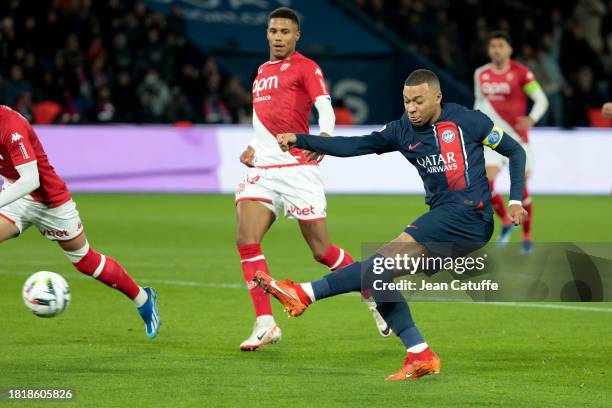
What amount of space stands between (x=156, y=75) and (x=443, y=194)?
17.1 metres

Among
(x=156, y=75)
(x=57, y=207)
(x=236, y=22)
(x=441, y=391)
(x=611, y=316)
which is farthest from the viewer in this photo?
(x=236, y=22)

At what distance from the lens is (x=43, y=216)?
8664mm

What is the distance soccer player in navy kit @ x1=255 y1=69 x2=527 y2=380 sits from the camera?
737cm

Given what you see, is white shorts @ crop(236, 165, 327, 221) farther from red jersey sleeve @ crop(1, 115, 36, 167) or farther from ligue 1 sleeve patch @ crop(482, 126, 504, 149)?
ligue 1 sleeve patch @ crop(482, 126, 504, 149)

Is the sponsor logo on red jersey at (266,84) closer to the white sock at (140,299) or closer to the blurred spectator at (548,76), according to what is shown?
the white sock at (140,299)

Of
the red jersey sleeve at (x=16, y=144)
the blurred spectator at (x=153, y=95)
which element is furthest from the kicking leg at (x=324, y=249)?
the blurred spectator at (x=153, y=95)

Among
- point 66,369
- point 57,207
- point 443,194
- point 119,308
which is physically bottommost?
point 119,308

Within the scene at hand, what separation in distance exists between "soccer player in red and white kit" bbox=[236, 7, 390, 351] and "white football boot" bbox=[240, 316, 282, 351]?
0.27 meters

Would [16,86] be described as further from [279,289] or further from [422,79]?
[279,289]

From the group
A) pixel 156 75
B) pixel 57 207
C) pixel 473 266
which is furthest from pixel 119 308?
pixel 156 75

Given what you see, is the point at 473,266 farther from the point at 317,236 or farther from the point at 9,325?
the point at 9,325

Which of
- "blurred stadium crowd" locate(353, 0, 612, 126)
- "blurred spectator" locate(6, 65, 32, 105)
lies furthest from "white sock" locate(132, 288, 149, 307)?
"blurred stadium crowd" locate(353, 0, 612, 126)

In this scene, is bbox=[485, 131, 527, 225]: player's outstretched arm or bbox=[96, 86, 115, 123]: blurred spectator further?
bbox=[96, 86, 115, 123]: blurred spectator

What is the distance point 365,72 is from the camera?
27406 millimetres
